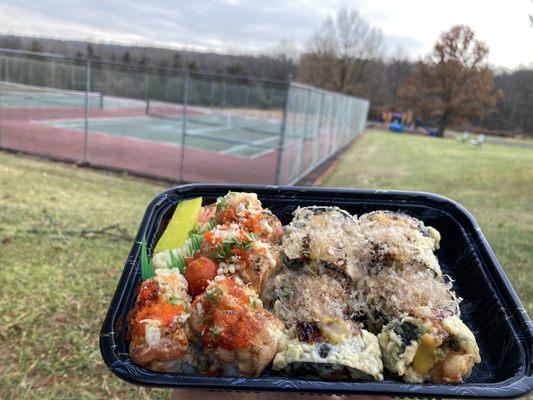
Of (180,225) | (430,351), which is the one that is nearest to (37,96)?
(180,225)

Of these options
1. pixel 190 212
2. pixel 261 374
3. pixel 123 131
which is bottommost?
pixel 123 131

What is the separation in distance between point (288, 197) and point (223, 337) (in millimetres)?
856

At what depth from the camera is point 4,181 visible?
30.1 feet

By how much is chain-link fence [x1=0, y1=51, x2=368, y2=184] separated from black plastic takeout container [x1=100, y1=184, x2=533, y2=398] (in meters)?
8.25

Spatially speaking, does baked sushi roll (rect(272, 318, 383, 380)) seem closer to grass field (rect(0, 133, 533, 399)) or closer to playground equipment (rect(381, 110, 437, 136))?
grass field (rect(0, 133, 533, 399))

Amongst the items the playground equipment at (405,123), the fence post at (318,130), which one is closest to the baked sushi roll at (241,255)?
the fence post at (318,130)

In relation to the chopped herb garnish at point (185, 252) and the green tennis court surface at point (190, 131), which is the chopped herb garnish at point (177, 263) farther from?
the green tennis court surface at point (190, 131)

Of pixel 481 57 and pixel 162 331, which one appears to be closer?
pixel 162 331

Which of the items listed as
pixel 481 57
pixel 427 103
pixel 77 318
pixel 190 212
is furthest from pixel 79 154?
pixel 427 103

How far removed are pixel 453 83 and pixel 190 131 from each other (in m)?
33.8

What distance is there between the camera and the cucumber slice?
1.68 m

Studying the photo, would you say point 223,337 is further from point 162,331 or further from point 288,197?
point 288,197

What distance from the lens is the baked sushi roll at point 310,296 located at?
4.57ft

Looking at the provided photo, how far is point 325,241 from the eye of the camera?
1585 millimetres
